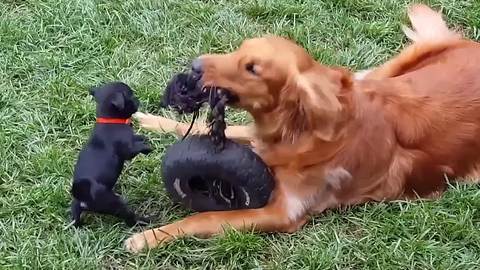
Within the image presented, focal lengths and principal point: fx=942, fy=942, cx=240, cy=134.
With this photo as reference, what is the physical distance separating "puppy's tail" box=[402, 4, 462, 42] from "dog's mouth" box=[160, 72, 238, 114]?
5.05 feet

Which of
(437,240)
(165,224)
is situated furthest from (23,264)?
(437,240)

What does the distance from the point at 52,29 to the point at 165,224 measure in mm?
1903

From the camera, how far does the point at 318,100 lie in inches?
156

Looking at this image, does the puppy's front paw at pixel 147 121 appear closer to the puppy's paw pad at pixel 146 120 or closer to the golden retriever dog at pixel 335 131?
the puppy's paw pad at pixel 146 120

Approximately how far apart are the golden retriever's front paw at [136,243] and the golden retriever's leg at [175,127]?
688 mm

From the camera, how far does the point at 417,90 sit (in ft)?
14.4

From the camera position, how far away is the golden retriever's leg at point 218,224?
4.06 m

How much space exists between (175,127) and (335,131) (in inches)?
40.8

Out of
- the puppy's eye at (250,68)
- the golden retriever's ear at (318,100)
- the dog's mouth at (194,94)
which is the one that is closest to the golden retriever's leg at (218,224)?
the golden retriever's ear at (318,100)

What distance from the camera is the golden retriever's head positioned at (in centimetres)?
395

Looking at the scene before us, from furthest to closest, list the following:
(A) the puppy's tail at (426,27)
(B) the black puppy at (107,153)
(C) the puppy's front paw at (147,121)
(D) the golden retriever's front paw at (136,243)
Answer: (A) the puppy's tail at (426,27)
(C) the puppy's front paw at (147,121)
(D) the golden retriever's front paw at (136,243)
(B) the black puppy at (107,153)

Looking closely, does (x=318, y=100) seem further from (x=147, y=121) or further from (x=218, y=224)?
(x=147, y=121)

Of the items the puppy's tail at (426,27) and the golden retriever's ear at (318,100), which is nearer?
the golden retriever's ear at (318,100)

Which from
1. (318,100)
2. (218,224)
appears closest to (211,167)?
(218,224)
